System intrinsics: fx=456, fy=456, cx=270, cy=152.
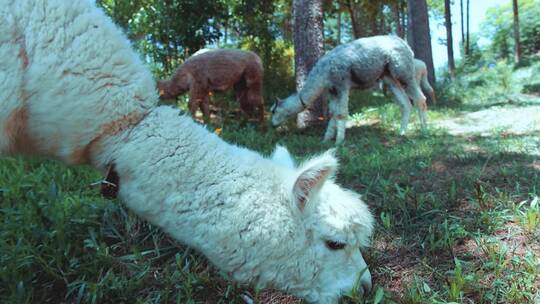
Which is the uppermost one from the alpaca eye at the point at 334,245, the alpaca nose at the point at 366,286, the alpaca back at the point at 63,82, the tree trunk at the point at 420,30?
the tree trunk at the point at 420,30

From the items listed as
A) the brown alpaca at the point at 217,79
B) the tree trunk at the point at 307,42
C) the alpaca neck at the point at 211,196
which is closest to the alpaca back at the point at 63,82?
the alpaca neck at the point at 211,196

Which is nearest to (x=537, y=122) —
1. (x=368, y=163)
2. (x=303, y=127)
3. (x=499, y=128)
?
(x=499, y=128)

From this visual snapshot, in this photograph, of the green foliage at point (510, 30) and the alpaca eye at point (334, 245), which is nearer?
the alpaca eye at point (334, 245)

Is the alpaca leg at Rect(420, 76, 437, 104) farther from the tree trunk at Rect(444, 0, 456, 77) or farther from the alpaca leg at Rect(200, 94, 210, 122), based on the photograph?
the tree trunk at Rect(444, 0, 456, 77)

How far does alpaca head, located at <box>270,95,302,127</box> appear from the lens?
8.43m

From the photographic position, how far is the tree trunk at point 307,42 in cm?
870

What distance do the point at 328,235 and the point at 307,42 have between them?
23.8 feet

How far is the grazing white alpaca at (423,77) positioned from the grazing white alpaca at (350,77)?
47.1 inches

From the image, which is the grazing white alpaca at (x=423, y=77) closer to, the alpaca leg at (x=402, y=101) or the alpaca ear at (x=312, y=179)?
the alpaca leg at (x=402, y=101)

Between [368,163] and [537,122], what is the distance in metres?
4.85

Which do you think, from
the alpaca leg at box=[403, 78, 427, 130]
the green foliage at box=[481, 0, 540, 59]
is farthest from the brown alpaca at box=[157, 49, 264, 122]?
the green foliage at box=[481, 0, 540, 59]

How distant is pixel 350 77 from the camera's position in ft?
27.9

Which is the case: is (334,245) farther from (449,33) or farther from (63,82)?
(449,33)

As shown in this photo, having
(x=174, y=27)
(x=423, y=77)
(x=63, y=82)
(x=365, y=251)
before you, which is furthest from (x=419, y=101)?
(x=63, y=82)
